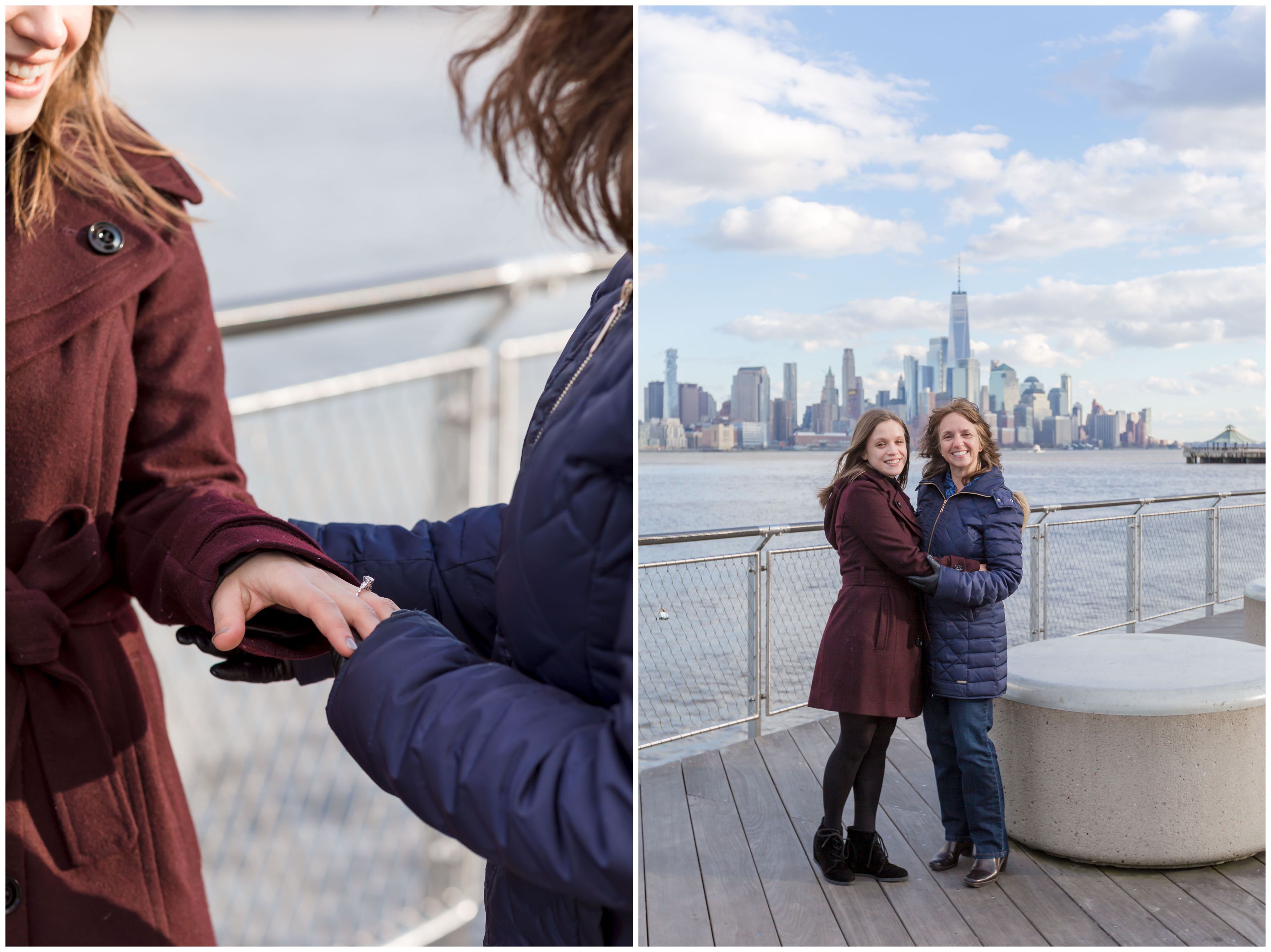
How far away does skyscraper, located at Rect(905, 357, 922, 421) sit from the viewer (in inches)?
56.0

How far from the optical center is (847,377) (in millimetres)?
1419

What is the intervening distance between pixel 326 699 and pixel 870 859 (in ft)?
3.34

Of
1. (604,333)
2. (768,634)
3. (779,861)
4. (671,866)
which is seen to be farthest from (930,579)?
(604,333)

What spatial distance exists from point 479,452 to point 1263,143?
131cm

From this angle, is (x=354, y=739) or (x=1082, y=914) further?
(x=1082, y=914)

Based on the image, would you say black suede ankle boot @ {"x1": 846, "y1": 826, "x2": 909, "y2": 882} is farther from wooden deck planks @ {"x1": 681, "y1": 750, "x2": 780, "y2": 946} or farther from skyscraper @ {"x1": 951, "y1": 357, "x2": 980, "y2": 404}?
skyscraper @ {"x1": 951, "y1": 357, "x2": 980, "y2": 404}

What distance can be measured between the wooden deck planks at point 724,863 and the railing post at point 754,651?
14 centimetres

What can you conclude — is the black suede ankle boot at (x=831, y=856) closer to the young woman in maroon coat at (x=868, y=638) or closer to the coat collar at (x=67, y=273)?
the young woman in maroon coat at (x=868, y=638)

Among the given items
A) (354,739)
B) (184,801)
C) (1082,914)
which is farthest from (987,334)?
(184,801)

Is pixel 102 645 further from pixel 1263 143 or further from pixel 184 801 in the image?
pixel 1263 143

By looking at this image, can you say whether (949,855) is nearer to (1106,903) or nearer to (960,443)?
(1106,903)

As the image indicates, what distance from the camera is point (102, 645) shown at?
945 millimetres

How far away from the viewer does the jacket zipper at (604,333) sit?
0.62m

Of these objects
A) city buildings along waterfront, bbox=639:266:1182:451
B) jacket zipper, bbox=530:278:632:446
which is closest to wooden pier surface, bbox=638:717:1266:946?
city buildings along waterfront, bbox=639:266:1182:451
